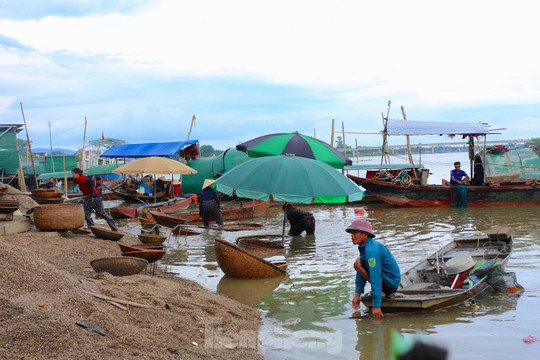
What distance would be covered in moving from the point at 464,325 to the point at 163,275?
4.62 metres

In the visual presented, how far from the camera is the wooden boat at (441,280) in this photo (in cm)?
676

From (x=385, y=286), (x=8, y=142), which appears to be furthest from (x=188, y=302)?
(x=8, y=142)

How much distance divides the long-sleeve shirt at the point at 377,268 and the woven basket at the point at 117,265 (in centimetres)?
301

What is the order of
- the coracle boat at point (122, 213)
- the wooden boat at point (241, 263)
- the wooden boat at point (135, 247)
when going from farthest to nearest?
the coracle boat at point (122, 213), the wooden boat at point (241, 263), the wooden boat at point (135, 247)

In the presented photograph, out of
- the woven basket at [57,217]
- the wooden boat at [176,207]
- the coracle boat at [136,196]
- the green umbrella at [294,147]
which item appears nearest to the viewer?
the woven basket at [57,217]

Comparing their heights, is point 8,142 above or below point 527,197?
above

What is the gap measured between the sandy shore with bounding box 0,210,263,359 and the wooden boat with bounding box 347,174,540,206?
14.9 m

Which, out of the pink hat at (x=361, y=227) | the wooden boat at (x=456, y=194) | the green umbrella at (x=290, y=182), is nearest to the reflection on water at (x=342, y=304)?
the pink hat at (x=361, y=227)

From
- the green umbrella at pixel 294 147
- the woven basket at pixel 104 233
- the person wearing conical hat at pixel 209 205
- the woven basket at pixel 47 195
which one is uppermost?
the green umbrella at pixel 294 147

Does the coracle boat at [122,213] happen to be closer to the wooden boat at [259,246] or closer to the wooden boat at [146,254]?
the wooden boat at [259,246]

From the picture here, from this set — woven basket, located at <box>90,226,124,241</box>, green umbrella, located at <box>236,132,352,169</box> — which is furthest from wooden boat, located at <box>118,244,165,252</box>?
green umbrella, located at <box>236,132,352,169</box>

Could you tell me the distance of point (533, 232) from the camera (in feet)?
46.2

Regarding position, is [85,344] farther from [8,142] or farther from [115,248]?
[8,142]

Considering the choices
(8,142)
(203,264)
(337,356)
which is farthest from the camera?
(8,142)
